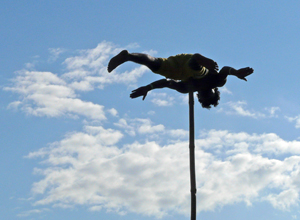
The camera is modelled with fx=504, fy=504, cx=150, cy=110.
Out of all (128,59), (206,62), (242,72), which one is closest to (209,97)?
(242,72)

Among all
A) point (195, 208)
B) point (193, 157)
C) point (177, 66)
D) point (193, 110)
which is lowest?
point (195, 208)

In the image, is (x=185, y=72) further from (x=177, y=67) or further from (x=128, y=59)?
(x=128, y=59)

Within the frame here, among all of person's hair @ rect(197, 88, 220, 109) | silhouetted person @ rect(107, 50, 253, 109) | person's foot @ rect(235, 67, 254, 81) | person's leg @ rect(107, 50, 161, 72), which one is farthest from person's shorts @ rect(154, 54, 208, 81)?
person's hair @ rect(197, 88, 220, 109)

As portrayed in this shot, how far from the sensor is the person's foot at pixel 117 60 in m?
14.8

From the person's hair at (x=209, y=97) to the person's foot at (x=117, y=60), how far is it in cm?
321

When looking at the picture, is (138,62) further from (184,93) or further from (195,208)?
(195,208)

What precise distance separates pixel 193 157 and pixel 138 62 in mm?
3329

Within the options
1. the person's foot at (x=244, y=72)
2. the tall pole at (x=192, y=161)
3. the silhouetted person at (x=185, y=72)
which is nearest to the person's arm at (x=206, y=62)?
the silhouetted person at (x=185, y=72)

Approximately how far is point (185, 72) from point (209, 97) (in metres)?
1.89

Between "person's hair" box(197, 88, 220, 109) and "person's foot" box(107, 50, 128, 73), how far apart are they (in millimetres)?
3210

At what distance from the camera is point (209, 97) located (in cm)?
1697

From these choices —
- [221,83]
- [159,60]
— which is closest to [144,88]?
[159,60]

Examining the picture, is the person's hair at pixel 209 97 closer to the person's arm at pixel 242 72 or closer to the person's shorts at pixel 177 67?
the person's shorts at pixel 177 67

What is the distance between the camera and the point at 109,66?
14.9 m
